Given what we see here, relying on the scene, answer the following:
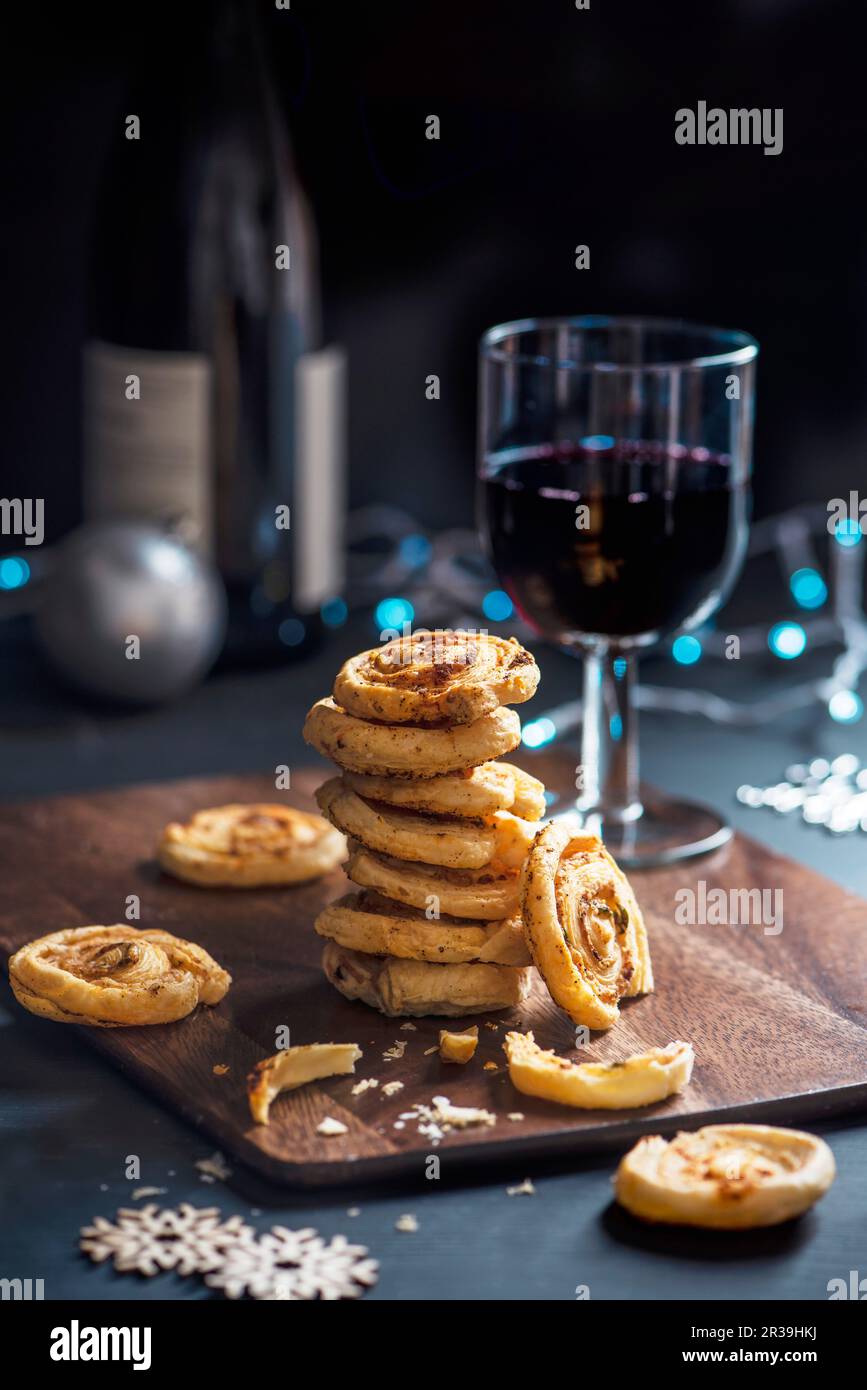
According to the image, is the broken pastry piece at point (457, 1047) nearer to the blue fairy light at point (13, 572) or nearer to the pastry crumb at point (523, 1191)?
the pastry crumb at point (523, 1191)

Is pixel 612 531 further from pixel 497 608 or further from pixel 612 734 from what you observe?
pixel 497 608

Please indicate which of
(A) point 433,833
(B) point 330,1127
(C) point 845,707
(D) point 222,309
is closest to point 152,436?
(D) point 222,309

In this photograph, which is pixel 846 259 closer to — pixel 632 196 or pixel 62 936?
pixel 632 196

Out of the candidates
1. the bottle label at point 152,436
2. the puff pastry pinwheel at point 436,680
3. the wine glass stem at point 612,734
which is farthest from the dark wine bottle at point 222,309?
the puff pastry pinwheel at point 436,680

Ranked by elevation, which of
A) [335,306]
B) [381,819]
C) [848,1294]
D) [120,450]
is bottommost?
[848,1294]

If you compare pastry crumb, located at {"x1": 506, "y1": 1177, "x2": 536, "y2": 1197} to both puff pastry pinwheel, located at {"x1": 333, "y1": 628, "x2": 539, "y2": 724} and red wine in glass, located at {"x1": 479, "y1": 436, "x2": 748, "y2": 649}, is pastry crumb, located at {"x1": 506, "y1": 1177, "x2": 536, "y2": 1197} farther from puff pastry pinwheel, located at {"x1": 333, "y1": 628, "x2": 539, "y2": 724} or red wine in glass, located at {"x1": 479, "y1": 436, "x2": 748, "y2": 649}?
red wine in glass, located at {"x1": 479, "y1": 436, "x2": 748, "y2": 649}

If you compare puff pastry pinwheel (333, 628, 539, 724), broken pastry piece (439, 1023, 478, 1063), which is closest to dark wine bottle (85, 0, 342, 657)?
puff pastry pinwheel (333, 628, 539, 724)

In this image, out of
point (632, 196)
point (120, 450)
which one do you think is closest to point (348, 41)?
point (632, 196)
